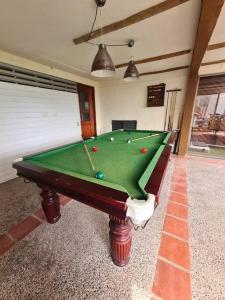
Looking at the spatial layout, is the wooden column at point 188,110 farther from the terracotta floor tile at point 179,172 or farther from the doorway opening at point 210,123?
the terracotta floor tile at point 179,172

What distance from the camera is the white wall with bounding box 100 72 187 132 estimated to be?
12.8 feet

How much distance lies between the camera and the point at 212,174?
2.77m

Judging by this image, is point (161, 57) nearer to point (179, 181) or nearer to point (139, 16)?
point (139, 16)

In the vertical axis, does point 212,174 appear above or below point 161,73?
below

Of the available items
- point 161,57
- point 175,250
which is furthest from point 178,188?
point 161,57

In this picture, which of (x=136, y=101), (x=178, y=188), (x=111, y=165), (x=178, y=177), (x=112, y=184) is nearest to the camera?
(x=112, y=184)

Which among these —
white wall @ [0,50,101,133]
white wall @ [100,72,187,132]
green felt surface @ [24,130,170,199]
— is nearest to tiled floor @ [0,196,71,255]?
green felt surface @ [24,130,170,199]

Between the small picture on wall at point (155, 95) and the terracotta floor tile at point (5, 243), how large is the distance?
13.9 ft

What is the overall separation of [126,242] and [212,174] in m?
2.56

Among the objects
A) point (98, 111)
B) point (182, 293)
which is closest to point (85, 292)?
point (182, 293)

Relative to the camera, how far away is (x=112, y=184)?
3.06 ft

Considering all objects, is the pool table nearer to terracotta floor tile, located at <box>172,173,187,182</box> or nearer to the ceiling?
terracotta floor tile, located at <box>172,173,187,182</box>

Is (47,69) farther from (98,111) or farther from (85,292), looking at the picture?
(85,292)

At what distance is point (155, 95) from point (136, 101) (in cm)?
61
